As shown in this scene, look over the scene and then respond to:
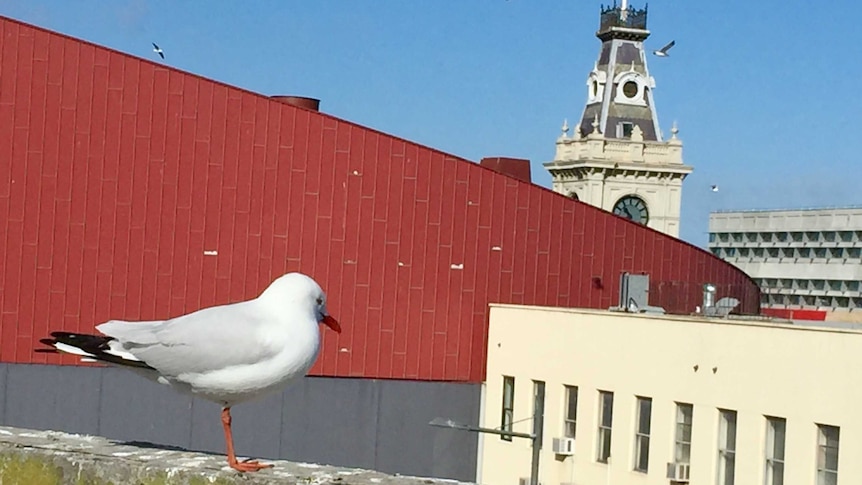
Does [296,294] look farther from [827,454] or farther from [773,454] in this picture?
[773,454]

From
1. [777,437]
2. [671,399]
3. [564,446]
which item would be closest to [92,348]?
[777,437]

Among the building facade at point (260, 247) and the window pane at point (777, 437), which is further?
the building facade at point (260, 247)

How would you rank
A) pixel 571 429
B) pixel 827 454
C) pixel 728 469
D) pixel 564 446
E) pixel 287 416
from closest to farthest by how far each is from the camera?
pixel 827 454, pixel 728 469, pixel 564 446, pixel 571 429, pixel 287 416

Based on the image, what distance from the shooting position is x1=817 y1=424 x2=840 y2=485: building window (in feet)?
74.7

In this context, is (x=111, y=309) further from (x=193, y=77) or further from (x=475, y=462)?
(x=475, y=462)

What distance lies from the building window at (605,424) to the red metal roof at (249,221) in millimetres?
5225

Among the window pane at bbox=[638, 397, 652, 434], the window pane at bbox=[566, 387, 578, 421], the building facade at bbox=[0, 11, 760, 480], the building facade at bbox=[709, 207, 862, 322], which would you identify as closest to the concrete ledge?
the window pane at bbox=[638, 397, 652, 434]

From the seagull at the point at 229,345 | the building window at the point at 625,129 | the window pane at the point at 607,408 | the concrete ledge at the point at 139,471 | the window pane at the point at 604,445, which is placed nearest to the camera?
the concrete ledge at the point at 139,471

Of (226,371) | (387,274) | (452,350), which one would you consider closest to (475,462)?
(452,350)

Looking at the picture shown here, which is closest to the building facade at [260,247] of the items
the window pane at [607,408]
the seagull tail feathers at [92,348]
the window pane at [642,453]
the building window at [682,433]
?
the window pane at [607,408]

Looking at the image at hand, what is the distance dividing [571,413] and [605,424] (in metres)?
1.38

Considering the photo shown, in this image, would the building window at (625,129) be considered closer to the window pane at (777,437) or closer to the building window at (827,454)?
the window pane at (777,437)

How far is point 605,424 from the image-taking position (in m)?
29.8

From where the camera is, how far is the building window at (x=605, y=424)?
29.6m
